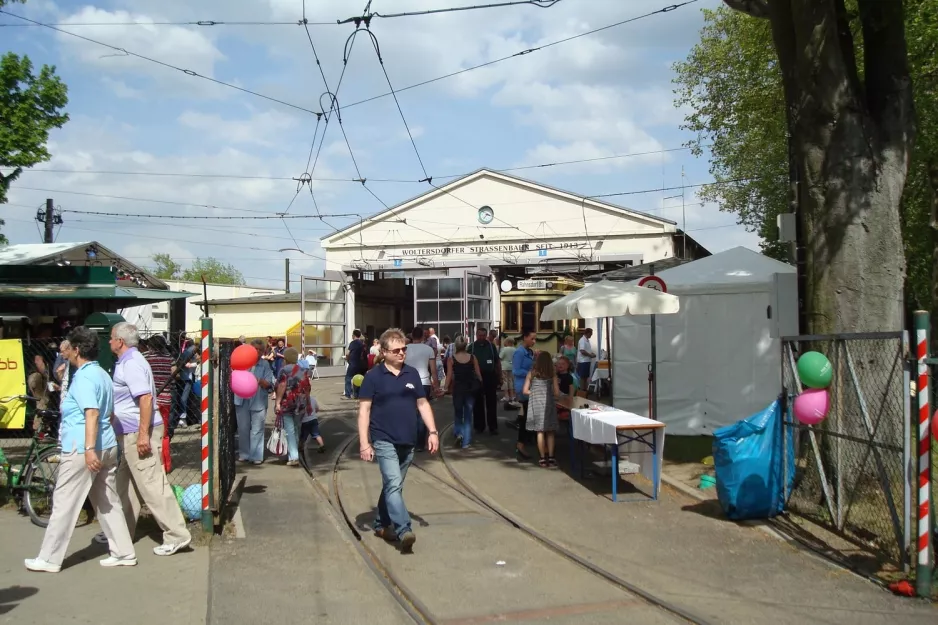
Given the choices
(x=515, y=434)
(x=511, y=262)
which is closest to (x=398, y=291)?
(x=511, y=262)

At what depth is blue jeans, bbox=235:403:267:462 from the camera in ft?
38.4

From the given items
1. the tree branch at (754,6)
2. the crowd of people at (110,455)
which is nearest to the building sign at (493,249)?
the tree branch at (754,6)

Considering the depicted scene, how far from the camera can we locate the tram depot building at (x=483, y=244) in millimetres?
33756

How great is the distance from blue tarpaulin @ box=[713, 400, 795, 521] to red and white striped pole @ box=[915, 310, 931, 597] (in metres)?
2.19

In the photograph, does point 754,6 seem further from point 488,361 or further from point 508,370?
point 508,370

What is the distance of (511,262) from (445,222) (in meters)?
3.96

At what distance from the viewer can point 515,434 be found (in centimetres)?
1505

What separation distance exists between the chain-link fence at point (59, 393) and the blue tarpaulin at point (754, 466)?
599cm

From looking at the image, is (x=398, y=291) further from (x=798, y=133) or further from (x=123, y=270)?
(x=798, y=133)

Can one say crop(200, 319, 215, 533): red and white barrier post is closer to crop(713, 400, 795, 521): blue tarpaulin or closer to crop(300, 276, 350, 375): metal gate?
crop(713, 400, 795, 521): blue tarpaulin

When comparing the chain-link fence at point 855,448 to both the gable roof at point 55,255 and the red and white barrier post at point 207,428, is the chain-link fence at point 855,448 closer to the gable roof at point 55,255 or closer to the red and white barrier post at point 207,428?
the red and white barrier post at point 207,428

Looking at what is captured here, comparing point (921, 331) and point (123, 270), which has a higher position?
point (123, 270)

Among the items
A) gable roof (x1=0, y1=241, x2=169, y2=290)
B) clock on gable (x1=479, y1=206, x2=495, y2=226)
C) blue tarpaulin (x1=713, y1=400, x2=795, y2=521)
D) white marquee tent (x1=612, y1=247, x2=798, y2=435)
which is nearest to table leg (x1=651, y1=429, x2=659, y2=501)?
blue tarpaulin (x1=713, y1=400, x2=795, y2=521)

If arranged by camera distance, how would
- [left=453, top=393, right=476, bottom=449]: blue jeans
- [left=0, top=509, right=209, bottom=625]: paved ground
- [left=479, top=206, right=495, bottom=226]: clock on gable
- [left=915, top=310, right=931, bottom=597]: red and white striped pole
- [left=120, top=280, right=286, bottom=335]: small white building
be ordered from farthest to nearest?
[left=479, top=206, right=495, bottom=226]: clock on gable < [left=120, top=280, right=286, bottom=335]: small white building < [left=453, top=393, right=476, bottom=449]: blue jeans < [left=915, top=310, right=931, bottom=597]: red and white striped pole < [left=0, top=509, right=209, bottom=625]: paved ground
